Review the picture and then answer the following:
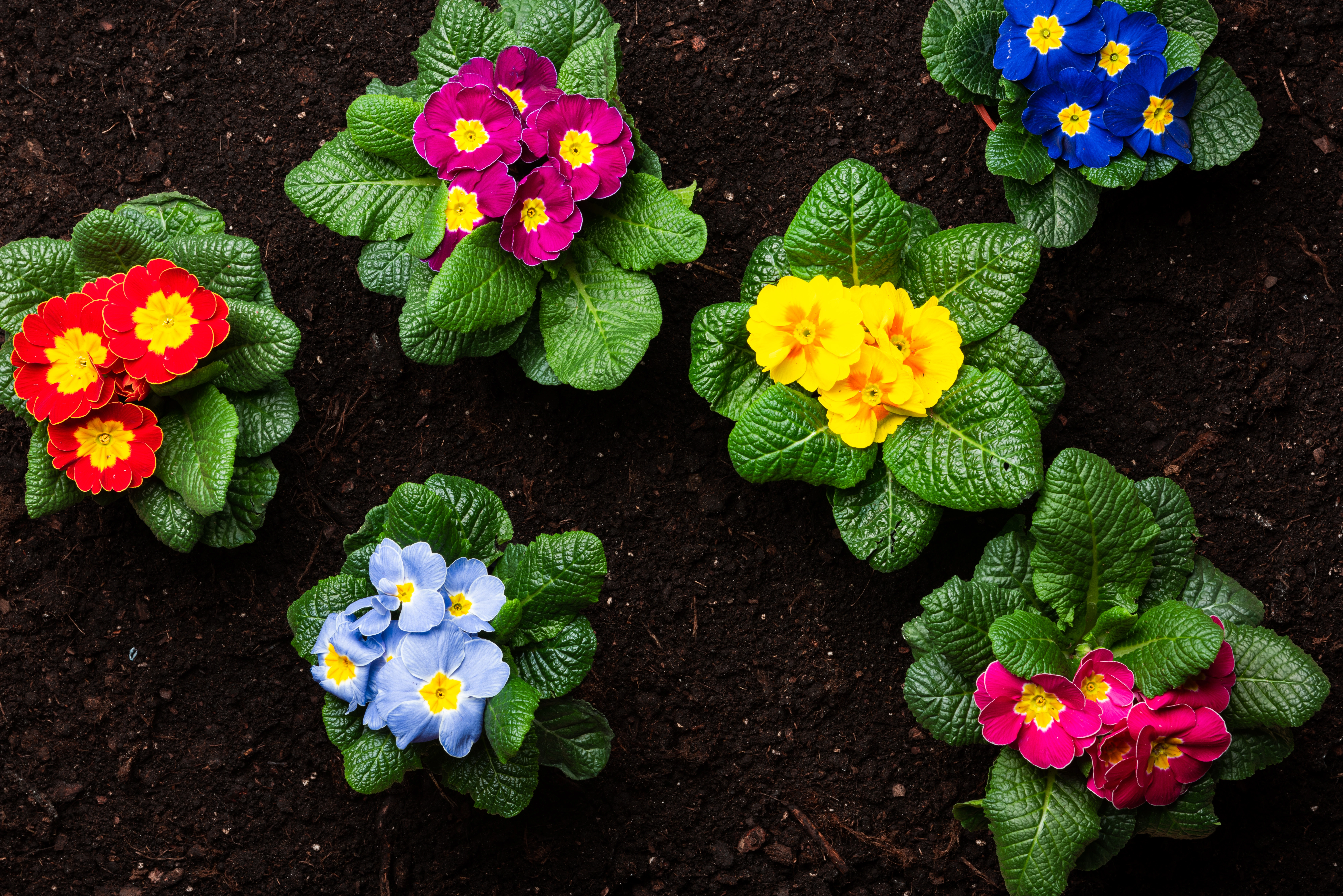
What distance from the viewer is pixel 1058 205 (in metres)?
2.29

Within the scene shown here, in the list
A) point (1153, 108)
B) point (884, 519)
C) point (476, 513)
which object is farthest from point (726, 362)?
point (1153, 108)

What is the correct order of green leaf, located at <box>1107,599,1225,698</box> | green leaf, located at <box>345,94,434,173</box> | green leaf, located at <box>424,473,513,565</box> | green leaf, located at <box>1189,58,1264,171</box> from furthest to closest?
green leaf, located at <box>1189,58,1264,171</box>, green leaf, located at <box>345,94,434,173</box>, green leaf, located at <box>424,473,513,565</box>, green leaf, located at <box>1107,599,1225,698</box>

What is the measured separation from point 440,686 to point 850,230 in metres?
1.24

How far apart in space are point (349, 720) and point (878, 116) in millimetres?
1946

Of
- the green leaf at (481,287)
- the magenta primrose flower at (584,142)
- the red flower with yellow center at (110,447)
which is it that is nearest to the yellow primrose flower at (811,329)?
the magenta primrose flower at (584,142)

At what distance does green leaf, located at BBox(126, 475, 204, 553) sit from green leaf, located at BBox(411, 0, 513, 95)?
1.12 m

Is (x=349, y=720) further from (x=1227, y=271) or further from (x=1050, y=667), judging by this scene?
(x=1227, y=271)

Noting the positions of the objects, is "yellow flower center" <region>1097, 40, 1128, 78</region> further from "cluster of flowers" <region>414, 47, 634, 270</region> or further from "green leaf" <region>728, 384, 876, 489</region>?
"cluster of flowers" <region>414, 47, 634, 270</region>

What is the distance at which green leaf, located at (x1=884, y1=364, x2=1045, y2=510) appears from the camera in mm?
1973

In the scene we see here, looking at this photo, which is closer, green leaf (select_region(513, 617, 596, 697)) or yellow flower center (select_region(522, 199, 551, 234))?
green leaf (select_region(513, 617, 596, 697))

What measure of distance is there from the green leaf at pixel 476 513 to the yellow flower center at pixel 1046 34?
1584 millimetres

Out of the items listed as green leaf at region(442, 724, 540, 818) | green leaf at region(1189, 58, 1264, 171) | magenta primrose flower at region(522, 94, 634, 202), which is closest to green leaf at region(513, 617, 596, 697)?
green leaf at region(442, 724, 540, 818)

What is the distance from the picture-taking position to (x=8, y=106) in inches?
104

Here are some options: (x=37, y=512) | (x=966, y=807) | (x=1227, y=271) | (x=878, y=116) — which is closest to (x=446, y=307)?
(x=37, y=512)
